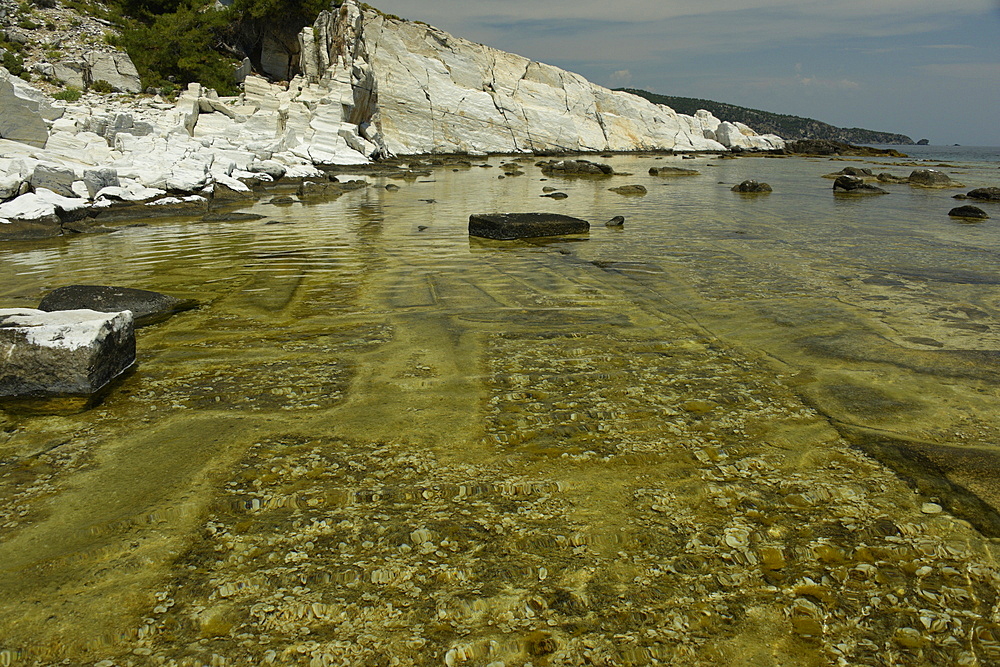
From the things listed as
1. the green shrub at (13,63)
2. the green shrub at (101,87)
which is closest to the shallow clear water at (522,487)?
the green shrub at (13,63)

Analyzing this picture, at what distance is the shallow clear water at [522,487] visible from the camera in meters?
1.94

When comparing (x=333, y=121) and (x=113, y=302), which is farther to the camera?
(x=333, y=121)

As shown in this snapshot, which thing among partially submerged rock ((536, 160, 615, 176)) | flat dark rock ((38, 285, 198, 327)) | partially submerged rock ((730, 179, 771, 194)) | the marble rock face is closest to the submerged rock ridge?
partially submerged rock ((536, 160, 615, 176))

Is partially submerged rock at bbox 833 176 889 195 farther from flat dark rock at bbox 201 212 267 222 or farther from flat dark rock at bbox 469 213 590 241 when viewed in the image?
flat dark rock at bbox 201 212 267 222

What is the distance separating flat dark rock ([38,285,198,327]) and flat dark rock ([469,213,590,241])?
516cm

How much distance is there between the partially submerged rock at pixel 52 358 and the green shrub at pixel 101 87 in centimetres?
3292

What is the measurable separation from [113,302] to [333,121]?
26.5 meters

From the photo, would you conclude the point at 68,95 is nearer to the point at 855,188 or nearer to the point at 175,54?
the point at 175,54

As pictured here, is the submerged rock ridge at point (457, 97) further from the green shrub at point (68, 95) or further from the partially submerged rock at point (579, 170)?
the partially submerged rock at point (579, 170)

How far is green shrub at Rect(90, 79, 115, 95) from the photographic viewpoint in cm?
2984

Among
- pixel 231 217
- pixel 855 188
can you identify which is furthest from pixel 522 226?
pixel 855 188

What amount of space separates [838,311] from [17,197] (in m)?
13.9

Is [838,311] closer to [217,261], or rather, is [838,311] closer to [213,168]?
[217,261]

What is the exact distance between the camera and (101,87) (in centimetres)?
2994
